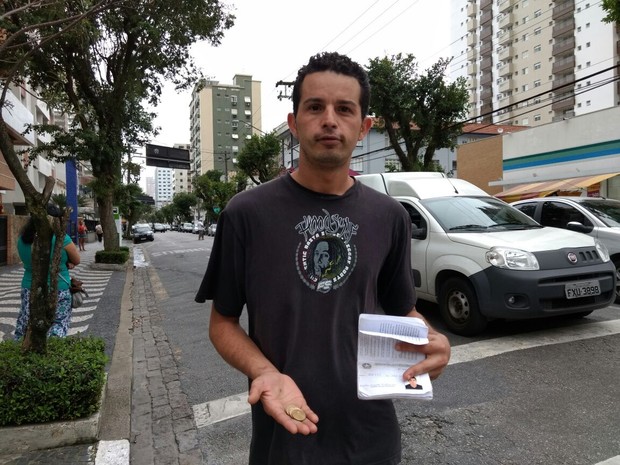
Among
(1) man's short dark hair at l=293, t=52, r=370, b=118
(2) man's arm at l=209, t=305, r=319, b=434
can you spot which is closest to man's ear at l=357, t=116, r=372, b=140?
(1) man's short dark hair at l=293, t=52, r=370, b=118

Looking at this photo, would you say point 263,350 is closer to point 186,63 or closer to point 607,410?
point 607,410

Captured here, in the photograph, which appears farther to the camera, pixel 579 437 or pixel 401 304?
pixel 579 437

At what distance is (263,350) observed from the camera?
1512 mm

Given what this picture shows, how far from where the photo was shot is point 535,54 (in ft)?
209

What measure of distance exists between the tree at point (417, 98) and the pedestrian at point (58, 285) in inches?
683

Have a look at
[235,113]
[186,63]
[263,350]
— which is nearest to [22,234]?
[263,350]

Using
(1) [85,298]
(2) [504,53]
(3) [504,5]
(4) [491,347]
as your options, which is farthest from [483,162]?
(3) [504,5]

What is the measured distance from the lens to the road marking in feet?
12.5

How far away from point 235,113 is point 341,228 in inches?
4127

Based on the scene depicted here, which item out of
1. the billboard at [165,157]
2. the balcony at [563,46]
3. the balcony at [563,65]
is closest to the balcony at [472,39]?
the balcony at [563,46]

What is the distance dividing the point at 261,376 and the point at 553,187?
20.7 metres

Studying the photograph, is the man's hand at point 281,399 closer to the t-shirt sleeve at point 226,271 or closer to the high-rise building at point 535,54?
the t-shirt sleeve at point 226,271

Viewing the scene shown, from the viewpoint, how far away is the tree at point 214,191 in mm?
58031

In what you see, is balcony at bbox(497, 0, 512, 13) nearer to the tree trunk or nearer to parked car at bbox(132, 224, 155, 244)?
parked car at bbox(132, 224, 155, 244)
